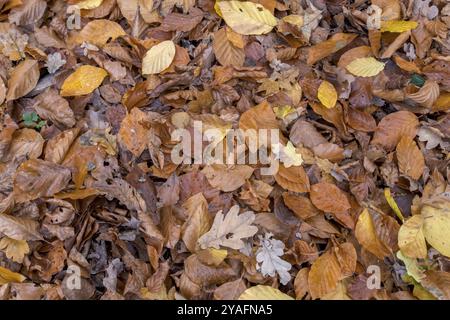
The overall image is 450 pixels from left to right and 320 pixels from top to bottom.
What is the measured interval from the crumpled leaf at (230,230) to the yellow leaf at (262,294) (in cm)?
13

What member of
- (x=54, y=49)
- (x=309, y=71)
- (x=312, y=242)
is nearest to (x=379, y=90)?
A: (x=309, y=71)

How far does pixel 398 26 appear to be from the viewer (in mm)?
1890

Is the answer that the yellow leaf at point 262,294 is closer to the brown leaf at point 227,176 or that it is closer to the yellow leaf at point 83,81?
the brown leaf at point 227,176

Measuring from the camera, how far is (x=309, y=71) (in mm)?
1862

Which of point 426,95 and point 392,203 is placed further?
point 426,95

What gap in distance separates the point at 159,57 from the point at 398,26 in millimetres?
860

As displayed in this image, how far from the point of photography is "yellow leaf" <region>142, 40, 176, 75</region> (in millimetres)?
1816

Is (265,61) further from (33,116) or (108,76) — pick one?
(33,116)

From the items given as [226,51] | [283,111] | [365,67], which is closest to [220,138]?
[283,111]

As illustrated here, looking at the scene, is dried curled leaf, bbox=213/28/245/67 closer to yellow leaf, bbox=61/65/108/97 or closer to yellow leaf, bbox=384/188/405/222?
yellow leaf, bbox=61/65/108/97

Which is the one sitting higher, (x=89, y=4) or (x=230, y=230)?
(x=89, y=4)

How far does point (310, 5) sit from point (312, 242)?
0.89 meters

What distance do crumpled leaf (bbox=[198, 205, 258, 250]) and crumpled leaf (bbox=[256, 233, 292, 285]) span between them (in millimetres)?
54

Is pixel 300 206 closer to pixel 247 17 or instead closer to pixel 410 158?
Result: pixel 410 158
